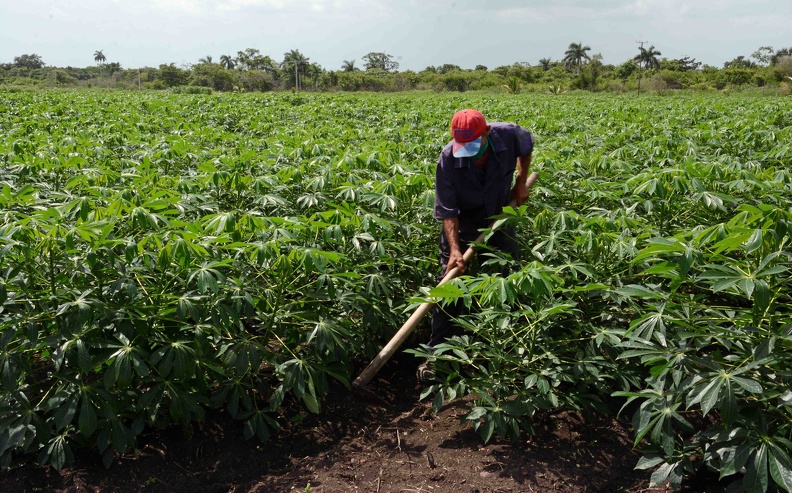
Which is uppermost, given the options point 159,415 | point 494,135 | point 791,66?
point 791,66

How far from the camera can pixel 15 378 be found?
7.27ft

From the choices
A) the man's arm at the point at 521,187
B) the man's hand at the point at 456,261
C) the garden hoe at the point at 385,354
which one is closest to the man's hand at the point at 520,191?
the man's arm at the point at 521,187

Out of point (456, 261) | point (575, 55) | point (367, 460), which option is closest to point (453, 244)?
point (456, 261)

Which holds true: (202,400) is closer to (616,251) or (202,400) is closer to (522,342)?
(522,342)

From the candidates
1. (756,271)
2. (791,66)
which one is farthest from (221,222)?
(791,66)

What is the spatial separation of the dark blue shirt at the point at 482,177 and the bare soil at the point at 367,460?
1.08 metres

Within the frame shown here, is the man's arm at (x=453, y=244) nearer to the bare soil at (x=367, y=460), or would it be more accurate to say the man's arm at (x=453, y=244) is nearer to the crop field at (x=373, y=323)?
the crop field at (x=373, y=323)

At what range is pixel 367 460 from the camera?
262 cm

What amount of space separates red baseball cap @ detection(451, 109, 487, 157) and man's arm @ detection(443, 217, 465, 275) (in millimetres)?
364

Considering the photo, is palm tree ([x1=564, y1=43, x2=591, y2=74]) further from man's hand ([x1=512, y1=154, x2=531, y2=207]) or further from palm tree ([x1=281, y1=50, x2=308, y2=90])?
man's hand ([x1=512, y1=154, x2=531, y2=207])

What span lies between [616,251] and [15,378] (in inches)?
99.6

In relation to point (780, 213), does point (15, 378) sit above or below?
below

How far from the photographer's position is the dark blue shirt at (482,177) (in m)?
3.16

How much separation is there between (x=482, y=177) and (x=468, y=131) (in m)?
0.35
